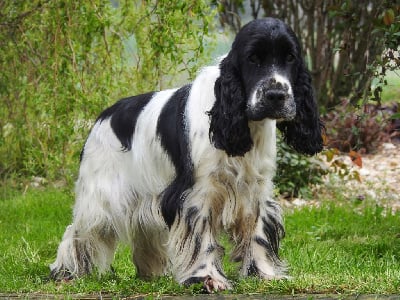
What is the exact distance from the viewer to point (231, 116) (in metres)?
5.04

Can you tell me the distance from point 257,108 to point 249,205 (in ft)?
1.98

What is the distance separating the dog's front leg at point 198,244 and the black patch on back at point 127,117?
79cm

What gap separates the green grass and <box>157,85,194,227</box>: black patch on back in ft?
1.39

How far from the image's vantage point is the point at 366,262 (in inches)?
243

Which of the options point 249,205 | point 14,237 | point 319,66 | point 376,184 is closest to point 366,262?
point 249,205

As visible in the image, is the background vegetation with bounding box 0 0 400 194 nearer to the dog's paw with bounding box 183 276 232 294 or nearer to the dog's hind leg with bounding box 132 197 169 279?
the dog's hind leg with bounding box 132 197 169 279

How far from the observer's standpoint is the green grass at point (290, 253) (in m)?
4.91

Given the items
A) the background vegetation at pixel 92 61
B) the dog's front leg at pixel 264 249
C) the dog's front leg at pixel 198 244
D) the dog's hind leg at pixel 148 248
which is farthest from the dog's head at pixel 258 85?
the background vegetation at pixel 92 61

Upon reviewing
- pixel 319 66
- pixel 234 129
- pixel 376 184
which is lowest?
pixel 376 184

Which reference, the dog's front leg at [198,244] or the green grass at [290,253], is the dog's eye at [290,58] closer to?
the dog's front leg at [198,244]

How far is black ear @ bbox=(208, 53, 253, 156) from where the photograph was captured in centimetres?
501

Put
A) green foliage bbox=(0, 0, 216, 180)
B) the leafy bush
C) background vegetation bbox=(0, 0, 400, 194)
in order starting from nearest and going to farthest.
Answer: background vegetation bbox=(0, 0, 400, 194)
green foliage bbox=(0, 0, 216, 180)
the leafy bush

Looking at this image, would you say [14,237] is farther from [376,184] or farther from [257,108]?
[376,184]

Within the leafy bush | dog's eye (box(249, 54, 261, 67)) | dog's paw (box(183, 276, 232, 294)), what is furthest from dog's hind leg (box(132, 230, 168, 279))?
the leafy bush
